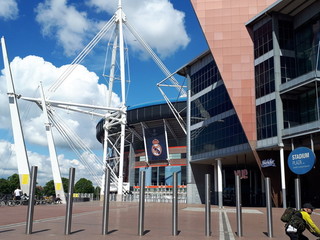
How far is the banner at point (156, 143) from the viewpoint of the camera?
68625mm

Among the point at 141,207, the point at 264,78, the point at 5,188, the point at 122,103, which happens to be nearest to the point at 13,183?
the point at 5,188

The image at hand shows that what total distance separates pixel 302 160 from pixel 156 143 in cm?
4113

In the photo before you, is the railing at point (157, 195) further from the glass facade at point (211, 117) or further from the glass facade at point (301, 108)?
the glass facade at point (301, 108)

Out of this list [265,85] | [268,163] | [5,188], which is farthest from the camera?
[5,188]

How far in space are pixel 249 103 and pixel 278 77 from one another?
379 cm

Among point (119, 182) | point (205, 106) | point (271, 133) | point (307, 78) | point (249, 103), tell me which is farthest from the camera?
point (119, 182)

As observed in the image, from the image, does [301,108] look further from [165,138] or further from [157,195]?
[165,138]

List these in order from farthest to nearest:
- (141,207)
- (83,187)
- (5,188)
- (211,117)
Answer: (83,187) → (5,188) → (211,117) → (141,207)

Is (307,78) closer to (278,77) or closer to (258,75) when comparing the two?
(278,77)

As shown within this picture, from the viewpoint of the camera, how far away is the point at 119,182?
170 ft

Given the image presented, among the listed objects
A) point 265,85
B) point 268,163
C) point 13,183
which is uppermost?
point 265,85

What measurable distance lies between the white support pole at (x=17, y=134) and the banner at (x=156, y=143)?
32.7 m

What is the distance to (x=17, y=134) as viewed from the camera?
38.5m

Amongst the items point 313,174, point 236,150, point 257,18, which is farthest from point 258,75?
point 313,174
